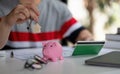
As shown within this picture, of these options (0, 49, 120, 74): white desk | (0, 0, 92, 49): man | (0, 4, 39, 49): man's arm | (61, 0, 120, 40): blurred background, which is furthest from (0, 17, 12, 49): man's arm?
(61, 0, 120, 40): blurred background

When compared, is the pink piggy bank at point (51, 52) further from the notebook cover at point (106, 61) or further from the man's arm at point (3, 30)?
the man's arm at point (3, 30)

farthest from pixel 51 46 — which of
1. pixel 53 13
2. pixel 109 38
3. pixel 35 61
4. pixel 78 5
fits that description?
pixel 78 5

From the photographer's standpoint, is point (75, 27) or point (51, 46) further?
point (75, 27)

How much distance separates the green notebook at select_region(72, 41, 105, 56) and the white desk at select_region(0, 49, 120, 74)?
0.07 m

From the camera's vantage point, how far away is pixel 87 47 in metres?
1.09

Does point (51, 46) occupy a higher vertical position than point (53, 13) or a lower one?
lower

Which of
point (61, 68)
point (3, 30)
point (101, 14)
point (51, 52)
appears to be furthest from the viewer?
point (101, 14)

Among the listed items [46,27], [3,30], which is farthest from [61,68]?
[46,27]

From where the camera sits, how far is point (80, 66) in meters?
0.90

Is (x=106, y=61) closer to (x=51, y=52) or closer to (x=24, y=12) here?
(x=51, y=52)

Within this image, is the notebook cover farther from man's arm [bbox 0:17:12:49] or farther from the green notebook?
man's arm [bbox 0:17:12:49]

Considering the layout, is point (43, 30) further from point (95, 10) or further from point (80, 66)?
point (95, 10)

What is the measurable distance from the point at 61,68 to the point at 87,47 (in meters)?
0.24

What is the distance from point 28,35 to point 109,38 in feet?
1.77
